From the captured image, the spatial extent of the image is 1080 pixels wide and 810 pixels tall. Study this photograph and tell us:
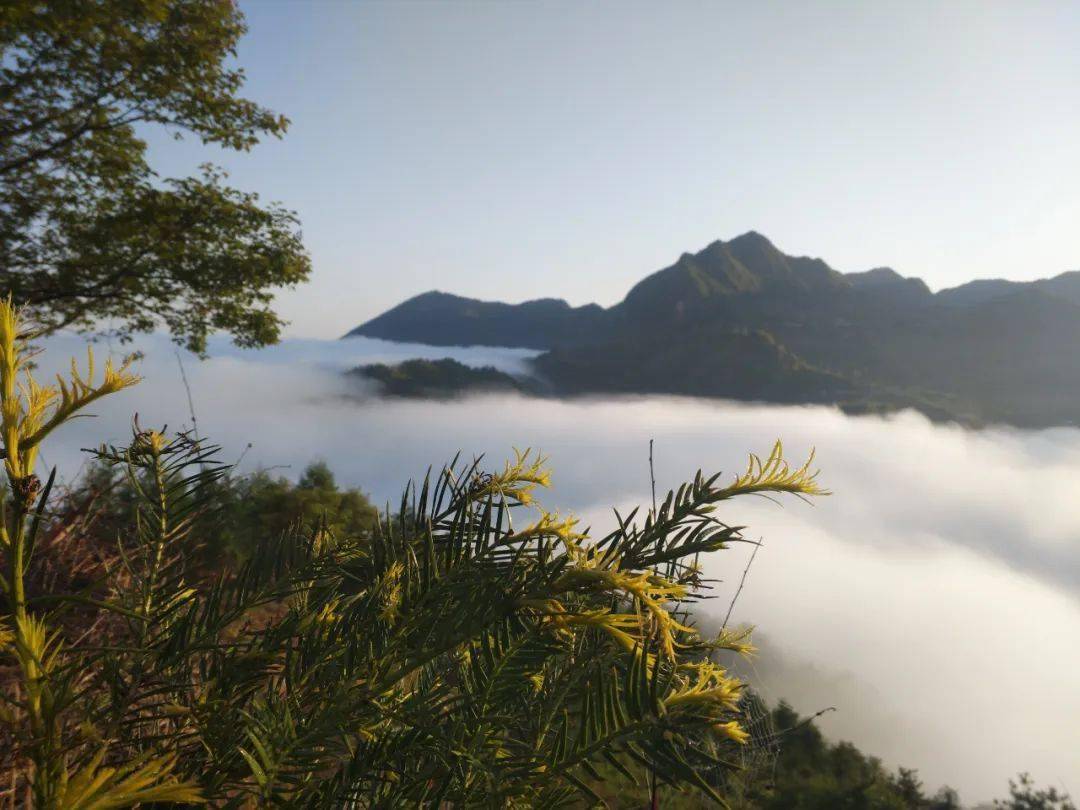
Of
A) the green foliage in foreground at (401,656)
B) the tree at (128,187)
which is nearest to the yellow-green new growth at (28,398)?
the green foliage in foreground at (401,656)

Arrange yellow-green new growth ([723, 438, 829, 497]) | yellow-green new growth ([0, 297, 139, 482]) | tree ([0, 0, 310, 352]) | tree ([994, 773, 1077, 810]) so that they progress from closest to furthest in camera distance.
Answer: yellow-green new growth ([0, 297, 139, 482])
yellow-green new growth ([723, 438, 829, 497])
tree ([0, 0, 310, 352])
tree ([994, 773, 1077, 810])

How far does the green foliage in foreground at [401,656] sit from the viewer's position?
2.76ft

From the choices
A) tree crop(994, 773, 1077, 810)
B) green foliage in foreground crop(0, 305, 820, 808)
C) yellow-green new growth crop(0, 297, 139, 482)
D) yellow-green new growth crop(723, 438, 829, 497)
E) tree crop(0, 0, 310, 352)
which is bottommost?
tree crop(994, 773, 1077, 810)

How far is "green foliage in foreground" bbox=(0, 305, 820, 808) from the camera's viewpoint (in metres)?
0.84

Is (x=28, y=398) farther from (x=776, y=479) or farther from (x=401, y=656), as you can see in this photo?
(x=776, y=479)

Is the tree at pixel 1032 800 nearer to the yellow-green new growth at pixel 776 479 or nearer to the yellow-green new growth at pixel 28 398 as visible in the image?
the yellow-green new growth at pixel 776 479

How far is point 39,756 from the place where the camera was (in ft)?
2.46

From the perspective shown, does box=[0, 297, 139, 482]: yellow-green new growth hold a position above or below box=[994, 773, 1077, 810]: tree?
above

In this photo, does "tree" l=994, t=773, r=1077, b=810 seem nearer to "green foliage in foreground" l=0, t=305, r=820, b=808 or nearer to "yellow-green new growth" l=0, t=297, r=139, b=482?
"green foliage in foreground" l=0, t=305, r=820, b=808

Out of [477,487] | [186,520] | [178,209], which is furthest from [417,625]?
[178,209]

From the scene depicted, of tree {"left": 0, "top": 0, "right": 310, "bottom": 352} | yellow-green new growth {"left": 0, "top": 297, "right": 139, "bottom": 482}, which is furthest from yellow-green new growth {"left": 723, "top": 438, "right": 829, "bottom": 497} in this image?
tree {"left": 0, "top": 0, "right": 310, "bottom": 352}

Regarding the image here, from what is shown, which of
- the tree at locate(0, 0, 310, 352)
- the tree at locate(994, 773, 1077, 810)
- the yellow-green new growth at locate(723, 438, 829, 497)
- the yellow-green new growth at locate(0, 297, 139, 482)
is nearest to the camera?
the yellow-green new growth at locate(0, 297, 139, 482)

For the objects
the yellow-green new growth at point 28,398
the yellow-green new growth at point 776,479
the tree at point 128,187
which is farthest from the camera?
the tree at point 128,187

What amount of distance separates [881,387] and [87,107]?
218 m
